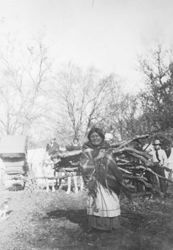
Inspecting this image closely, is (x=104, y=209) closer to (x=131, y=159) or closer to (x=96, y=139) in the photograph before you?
(x=131, y=159)

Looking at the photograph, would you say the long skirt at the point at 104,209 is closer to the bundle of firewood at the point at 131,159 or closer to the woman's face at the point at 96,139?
the bundle of firewood at the point at 131,159

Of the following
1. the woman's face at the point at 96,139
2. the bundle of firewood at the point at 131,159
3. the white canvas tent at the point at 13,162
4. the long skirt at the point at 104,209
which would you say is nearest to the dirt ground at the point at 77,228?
the long skirt at the point at 104,209

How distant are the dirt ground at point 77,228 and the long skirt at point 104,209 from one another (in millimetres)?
334

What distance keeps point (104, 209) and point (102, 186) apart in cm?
42

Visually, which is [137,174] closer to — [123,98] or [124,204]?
[124,204]

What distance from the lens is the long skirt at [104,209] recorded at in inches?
211

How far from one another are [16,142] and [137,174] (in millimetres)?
13106

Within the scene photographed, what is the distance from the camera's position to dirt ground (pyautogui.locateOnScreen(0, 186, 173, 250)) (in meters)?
5.51

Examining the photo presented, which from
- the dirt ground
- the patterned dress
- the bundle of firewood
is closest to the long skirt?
the patterned dress

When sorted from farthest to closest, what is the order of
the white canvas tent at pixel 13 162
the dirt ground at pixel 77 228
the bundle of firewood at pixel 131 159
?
1. the white canvas tent at pixel 13 162
2. the dirt ground at pixel 77 228
3. the bundle of firewood at pixel 131 159

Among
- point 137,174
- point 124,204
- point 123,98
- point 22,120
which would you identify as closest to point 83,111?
point 123,98

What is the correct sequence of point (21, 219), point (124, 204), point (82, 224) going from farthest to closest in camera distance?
1. point (124, 204)
2. point (21, 219)
3. point (82, 224)

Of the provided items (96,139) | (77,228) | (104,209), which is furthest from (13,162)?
(96,139)

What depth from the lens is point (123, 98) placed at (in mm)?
40219
